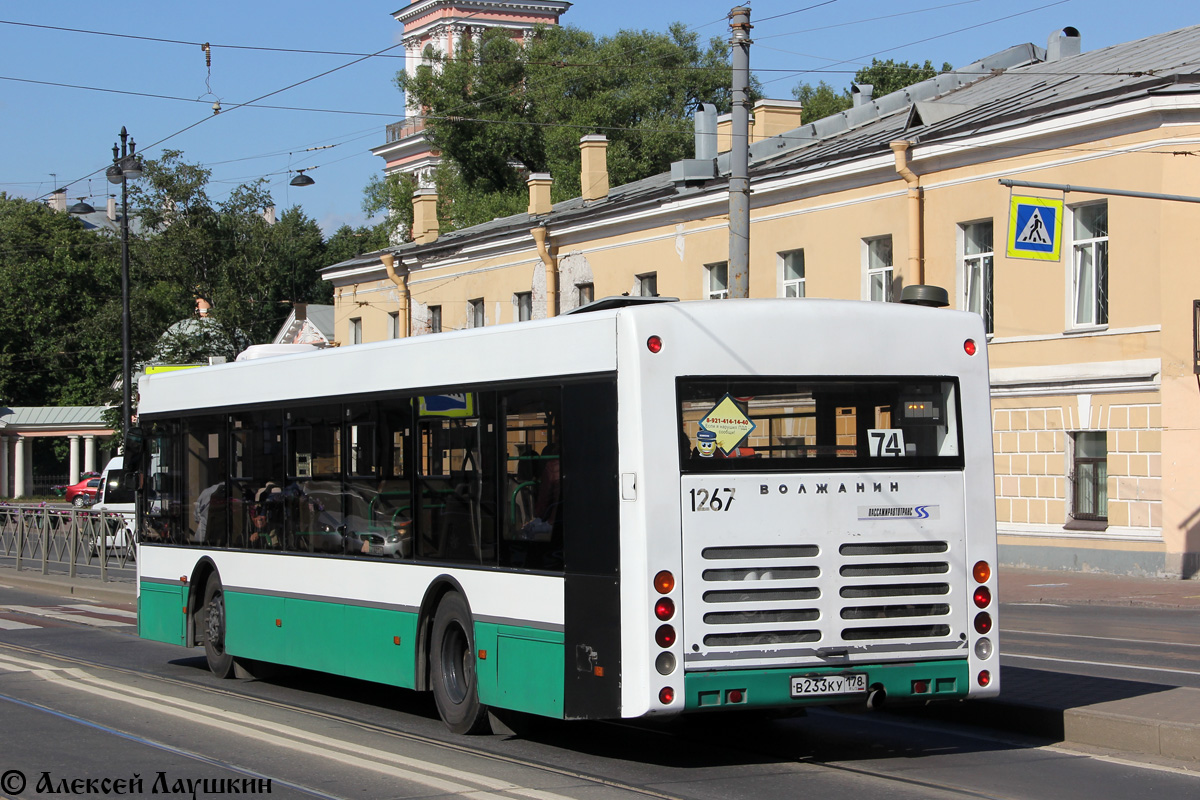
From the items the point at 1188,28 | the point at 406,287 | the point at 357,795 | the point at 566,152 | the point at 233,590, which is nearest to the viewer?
the point at 357,795

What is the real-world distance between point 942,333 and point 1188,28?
82.1 feet

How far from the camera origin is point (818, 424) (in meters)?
8.27

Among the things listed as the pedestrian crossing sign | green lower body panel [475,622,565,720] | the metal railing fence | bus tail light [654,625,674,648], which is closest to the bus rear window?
bus tail light [654,625,674,648]

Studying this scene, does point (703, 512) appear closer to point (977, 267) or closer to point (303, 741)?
point (303, 741)

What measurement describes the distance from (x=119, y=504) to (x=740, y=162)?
68.8ft

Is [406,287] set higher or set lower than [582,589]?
higher

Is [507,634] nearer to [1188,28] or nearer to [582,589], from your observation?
[582,589]

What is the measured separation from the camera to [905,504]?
8328mm

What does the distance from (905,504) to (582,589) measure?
1.91 meters

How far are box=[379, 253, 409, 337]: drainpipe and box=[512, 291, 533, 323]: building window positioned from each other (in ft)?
19.8

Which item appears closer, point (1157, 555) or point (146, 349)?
point (1157, 555)

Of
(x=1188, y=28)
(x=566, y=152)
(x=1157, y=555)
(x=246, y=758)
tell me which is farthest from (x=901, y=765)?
(x=566, y=152)

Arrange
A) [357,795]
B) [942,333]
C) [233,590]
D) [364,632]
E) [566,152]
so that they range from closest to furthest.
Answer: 1. [357,795]
2. [942,333]
3. [364,632]
4. [233,590]
5. [566,152]

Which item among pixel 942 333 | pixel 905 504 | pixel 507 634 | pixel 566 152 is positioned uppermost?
pixel 566 152
